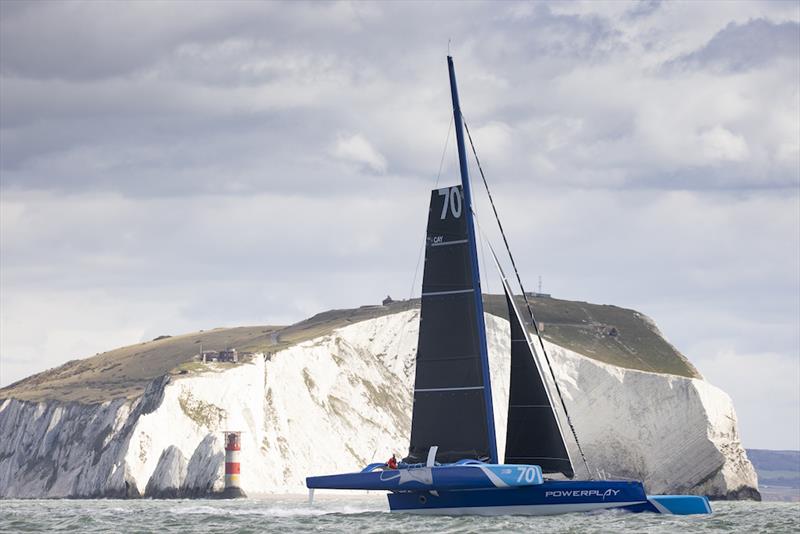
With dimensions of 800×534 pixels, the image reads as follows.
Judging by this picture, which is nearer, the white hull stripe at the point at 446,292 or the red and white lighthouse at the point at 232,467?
the white hull stripe at the point at 446,292

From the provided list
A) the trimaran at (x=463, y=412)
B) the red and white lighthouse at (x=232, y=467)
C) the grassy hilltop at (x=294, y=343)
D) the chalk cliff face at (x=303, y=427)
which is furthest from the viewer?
the grassy hilltop at (x=294, y=343)

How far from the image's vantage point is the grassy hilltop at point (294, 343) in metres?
109

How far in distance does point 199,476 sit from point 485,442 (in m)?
51.6

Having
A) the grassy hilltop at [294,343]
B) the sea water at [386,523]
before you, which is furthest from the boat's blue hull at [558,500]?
the grassy hilltop at [294,343]

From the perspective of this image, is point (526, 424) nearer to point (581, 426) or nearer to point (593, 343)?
point (581, 426)

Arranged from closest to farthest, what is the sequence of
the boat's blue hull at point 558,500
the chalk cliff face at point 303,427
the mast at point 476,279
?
the boat's blue hull at point 558,500, the mast at point 476,279, the chalk cliff face at point 303,427

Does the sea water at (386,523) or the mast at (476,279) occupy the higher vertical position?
the mast at (476,279)

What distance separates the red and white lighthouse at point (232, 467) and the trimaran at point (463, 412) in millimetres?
44209

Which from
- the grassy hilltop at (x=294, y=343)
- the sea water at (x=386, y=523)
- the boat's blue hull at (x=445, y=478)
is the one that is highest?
the grassy hilltop at (x=294, y=343)

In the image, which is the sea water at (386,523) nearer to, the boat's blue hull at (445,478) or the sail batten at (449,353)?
the boat's blue hull at (445,478)

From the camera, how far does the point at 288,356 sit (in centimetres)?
10250

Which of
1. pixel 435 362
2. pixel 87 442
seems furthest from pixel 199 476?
pixel 435 362

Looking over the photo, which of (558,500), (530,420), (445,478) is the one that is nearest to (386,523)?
(445,478)

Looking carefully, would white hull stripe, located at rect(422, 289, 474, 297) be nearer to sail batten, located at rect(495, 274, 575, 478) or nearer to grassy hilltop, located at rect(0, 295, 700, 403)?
sail batten, located at rect(495, 274, 575, 478)
